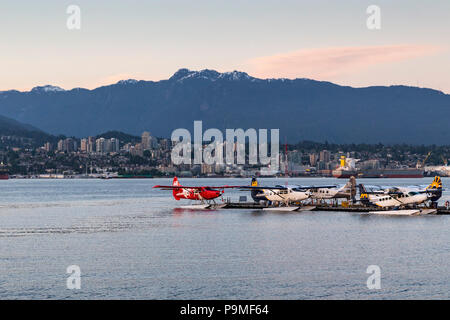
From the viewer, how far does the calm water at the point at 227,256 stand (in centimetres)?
3772

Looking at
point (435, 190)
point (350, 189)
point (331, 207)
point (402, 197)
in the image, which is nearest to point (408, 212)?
point (402, 197)

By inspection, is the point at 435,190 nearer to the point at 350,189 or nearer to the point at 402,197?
the point at 402,197

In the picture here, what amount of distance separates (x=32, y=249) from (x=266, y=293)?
23134 millimetres

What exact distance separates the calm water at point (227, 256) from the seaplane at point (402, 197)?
410 cm

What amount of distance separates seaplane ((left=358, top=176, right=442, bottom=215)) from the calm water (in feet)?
13.5

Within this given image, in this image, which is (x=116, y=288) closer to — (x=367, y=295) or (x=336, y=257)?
(x=367, y=295)

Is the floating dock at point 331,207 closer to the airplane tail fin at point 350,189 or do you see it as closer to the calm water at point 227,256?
the calm water at point 227,256

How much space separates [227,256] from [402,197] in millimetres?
39894

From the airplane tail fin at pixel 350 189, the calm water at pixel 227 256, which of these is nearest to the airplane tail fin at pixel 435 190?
the calm water at pixel 227 256

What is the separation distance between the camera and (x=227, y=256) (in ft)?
163

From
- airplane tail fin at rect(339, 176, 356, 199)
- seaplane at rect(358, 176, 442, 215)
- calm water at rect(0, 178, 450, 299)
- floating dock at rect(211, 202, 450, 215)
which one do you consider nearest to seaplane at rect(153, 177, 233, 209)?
floating dock at rect(211, 202, 450, 215)
